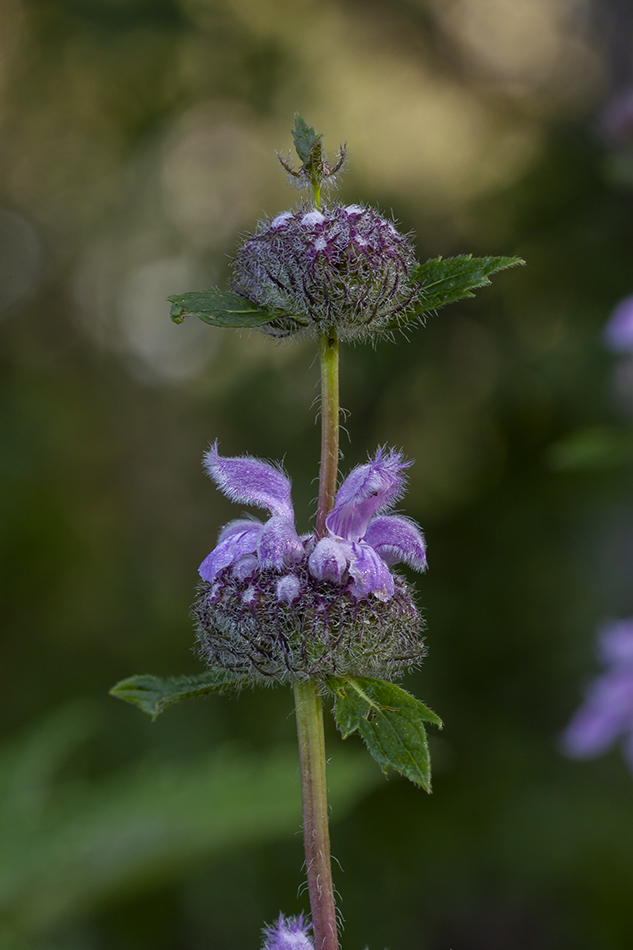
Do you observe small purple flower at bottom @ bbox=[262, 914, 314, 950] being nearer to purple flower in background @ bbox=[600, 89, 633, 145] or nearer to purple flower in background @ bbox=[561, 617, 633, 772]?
purple flower in background @ bbox=[561, 617, 633, 772]

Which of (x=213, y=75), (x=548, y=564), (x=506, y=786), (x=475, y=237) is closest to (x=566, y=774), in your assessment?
(x=506, y=786)

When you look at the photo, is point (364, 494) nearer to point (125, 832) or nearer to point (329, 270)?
point (329, 270)

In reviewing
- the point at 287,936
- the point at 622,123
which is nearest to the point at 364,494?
the point at 287,936

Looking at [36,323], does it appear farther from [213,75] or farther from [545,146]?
[545,146]

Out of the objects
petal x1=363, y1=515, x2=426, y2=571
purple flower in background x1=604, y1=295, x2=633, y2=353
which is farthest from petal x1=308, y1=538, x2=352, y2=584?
purple flower in background x1=604, y1=295, x2=633, y2=353

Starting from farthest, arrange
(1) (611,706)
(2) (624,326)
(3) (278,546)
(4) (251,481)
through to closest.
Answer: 1. (1) (611,706)
2. (2) (624,326)
3. (4) (251,481)
4. (3) (278,546)

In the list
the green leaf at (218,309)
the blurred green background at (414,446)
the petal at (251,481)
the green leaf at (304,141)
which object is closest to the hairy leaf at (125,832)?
the blurred green background at (414,446)

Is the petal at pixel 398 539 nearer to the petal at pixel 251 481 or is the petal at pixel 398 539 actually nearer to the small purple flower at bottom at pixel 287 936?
the petal at pixel 251 481
